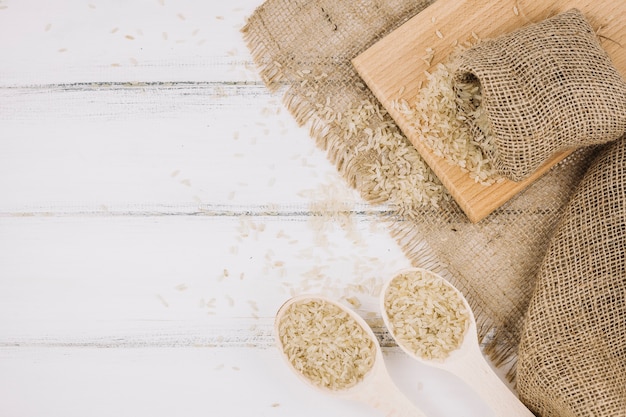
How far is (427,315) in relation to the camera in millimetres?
1328

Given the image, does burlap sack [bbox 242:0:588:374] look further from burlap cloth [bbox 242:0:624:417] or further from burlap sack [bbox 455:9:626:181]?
burlap sack [bbox 455:9:626:181]

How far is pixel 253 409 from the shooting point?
1427 millimetres

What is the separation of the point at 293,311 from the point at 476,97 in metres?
0.60

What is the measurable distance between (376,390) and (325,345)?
5.7 inches

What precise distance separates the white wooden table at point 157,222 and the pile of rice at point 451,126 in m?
0.22

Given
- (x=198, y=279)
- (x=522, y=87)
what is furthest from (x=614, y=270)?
(x=198, y=279)

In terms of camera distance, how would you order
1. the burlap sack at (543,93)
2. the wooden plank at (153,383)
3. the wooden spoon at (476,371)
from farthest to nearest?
1. the wooden plank at (153,383)
2. the wooden spoon at (476,371)
3. the burlap sack at (543,93)

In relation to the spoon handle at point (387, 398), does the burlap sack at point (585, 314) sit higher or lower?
higher

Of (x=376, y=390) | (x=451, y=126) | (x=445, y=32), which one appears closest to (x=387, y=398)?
(x=376, y=390)

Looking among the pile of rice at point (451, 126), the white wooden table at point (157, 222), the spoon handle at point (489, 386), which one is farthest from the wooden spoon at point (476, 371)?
the pile of rice at point (451, 126)

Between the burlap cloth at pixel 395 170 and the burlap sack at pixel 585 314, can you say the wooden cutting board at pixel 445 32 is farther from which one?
the burlap sack at pixel 585 314

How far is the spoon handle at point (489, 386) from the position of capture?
1305 mm

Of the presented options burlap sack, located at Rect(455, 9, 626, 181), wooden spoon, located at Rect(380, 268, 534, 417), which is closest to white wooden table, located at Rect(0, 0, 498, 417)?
wooden spoon, located at Rect(380, 268, 534, 417)

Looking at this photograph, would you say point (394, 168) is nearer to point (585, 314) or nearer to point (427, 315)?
point (427, 315)
